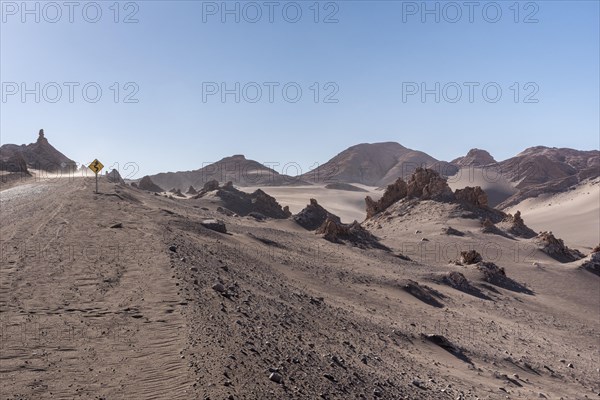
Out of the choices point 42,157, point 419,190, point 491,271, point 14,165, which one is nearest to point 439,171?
point 419,190

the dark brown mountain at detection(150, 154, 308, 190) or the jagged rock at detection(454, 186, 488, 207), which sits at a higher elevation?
the dark brown mountain at detection(150, 154, 308, 190)

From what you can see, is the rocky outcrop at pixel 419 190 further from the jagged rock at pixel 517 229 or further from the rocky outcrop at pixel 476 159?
the rocky outcrop at pixel 476 159

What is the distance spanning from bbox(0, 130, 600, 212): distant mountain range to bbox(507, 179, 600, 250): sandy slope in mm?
3431

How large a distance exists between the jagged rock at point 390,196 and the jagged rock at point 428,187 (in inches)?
19.5

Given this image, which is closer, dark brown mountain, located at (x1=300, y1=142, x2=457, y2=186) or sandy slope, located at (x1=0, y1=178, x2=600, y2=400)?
sandy slope, located at (x1=0, y1=178, x2=600, y2=400)

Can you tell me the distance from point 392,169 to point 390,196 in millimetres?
116022

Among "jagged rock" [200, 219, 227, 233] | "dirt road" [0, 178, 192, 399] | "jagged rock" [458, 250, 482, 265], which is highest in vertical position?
"jagged rock" [200, 219, 227, 233]

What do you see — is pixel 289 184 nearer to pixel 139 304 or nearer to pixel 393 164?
pixel 393 164

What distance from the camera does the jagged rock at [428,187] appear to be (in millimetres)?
37781

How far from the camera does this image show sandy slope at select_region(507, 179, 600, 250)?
176 feet

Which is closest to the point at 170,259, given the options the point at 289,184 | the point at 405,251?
the point at 405,251

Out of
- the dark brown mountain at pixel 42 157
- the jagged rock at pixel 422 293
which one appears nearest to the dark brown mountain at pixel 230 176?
the dark brown mountain at pixel 42 157

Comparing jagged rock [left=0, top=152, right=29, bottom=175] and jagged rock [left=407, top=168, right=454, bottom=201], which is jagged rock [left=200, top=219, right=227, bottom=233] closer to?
jagged rock [left=407, top=168, right=454, bottom=201]

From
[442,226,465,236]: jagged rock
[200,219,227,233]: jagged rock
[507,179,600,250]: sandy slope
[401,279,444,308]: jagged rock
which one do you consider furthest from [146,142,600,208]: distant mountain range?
[200,219,227,233]: jagged rock
